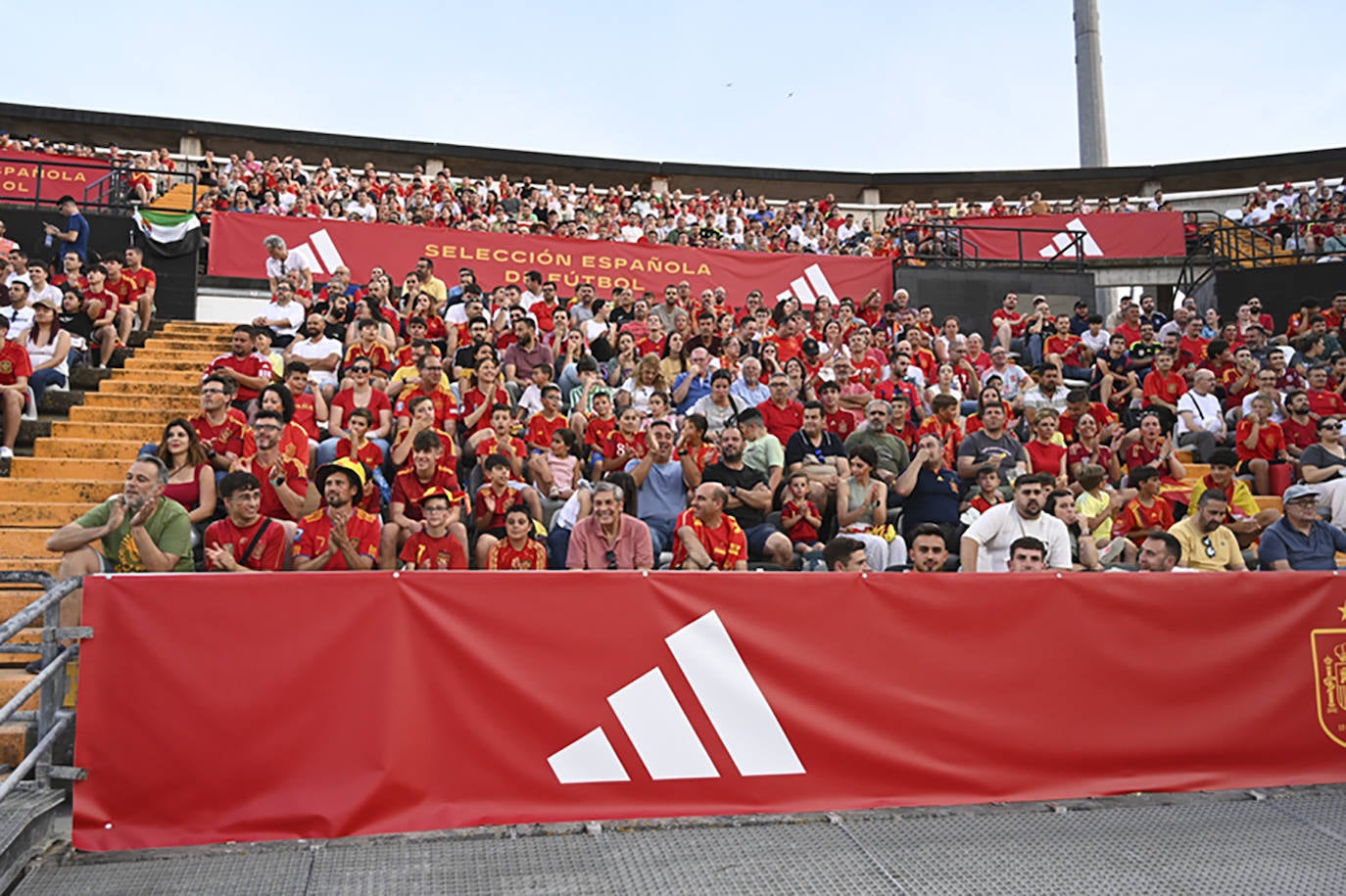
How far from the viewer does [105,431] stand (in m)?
8.32

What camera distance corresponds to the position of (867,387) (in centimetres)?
1037

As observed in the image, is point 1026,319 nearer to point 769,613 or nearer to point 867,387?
point 867,387

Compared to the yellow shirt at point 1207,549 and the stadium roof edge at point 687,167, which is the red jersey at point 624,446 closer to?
the yellow shirt at point 1207,549

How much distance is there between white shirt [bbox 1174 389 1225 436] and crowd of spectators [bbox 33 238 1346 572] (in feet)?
0.12

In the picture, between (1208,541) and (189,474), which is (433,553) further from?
(1208,541)

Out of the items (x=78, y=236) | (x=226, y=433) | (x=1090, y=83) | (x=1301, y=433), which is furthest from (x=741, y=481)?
(x=1090, y=83)

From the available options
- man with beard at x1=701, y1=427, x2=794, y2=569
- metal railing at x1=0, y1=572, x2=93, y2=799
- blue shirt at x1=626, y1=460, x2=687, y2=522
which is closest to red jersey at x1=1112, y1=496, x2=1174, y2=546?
man with beard at x1=701, y1=427, x2=794, y2=569

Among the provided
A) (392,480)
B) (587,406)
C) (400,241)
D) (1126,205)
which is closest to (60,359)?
(392,480)

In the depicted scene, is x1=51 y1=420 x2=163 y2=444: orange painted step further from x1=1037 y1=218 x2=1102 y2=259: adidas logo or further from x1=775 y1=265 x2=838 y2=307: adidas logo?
x1=1037 y1=218 x2=1102 y2=259: adidas logo

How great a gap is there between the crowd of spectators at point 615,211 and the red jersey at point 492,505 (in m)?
9.25

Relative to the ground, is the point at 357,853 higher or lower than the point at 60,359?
lower

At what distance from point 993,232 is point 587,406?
12.1m

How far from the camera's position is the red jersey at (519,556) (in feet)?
20.2

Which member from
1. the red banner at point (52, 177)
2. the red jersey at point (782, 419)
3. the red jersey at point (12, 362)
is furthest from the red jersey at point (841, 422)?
the red banner at point (52, 177)
